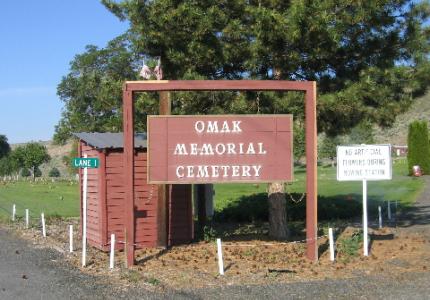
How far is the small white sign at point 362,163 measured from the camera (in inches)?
499

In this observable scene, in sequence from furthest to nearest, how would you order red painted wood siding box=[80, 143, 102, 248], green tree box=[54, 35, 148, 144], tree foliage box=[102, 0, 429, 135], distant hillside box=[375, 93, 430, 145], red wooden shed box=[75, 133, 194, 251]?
distant hillside box=[375, 93, 430, 145] < green tree box=[54, 35, 148, 144] < red painted wood siding box=[80, 143, 102, 248] < red wooden shed box=[75, 133, 194, 251] < tree foliage box=[102, 0, 429, 135]

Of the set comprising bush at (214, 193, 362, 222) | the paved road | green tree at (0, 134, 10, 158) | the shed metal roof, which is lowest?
the paved road

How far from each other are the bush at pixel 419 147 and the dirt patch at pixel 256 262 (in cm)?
3237

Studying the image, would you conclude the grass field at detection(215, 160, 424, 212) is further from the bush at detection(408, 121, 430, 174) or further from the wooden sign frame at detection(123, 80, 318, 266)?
the wooden sign frame at detection(123, 80, 318, 266)

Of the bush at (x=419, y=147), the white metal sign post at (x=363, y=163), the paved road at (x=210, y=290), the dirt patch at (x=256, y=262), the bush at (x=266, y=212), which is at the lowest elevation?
the paved road at (x=210, y=290)

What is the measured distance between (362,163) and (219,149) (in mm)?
2890

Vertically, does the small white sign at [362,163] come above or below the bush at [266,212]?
above

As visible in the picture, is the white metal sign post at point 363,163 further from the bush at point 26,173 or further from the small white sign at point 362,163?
the bush at point 26,173

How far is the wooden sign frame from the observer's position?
1166cm

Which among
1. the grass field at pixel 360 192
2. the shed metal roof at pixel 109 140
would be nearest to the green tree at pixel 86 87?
the grass field at pixel 360 192

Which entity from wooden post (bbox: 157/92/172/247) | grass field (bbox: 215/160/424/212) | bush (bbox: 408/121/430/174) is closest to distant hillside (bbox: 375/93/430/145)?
bush (bbox: 408/121/430/174)

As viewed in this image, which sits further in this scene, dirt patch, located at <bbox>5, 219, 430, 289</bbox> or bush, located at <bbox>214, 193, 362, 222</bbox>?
bush, located at <bbox>214, 193, 362, 222</bbox>

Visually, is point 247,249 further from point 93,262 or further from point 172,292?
point 172,292

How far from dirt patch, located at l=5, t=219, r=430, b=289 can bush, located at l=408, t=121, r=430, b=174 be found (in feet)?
106
